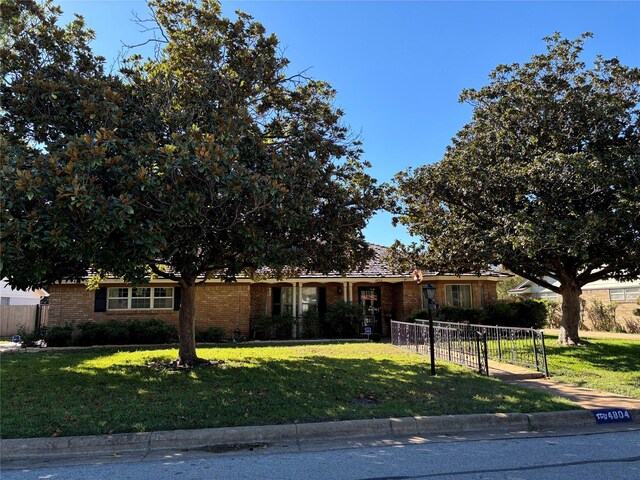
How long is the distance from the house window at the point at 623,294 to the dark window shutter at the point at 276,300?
19088mm

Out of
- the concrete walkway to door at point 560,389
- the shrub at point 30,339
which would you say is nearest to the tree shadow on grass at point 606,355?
the concrete walkway to door at point 560,389

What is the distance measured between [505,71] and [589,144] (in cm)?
328

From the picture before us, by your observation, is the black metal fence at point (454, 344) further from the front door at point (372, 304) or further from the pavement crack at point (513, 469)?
the front door at point (372, 304)

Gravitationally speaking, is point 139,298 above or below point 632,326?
above

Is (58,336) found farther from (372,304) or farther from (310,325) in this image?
(372,304)

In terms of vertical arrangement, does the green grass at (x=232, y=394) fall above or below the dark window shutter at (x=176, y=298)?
below

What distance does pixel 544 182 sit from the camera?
37.5 feet

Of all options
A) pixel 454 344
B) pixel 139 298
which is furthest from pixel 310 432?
pixel 139 298

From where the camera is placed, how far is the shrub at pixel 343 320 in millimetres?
18000

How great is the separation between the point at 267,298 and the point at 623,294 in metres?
19.8

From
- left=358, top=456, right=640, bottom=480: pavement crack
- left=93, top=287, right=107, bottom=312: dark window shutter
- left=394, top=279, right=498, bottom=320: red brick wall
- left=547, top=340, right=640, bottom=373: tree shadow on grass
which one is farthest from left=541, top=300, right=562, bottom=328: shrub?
left=93, top=287, right=107, bottom=312: dark window shutter

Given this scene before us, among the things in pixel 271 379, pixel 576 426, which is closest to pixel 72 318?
pixel 271 379

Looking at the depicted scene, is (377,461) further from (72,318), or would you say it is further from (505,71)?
(72,318)

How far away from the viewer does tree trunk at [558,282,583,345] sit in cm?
1415
